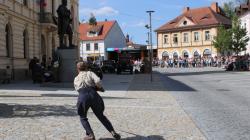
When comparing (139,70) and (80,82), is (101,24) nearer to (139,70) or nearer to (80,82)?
(139,70)

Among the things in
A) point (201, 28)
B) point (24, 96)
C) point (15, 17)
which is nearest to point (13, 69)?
point (15, 17)

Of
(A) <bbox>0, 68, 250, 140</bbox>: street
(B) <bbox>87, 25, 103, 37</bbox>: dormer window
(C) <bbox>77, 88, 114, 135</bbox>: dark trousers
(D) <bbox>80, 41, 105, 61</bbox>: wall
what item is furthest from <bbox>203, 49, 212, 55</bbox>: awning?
(C) <bbox>77, 88, 114, 135</bbox>: dark trousers

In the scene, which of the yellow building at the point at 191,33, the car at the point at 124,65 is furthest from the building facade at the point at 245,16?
the car at the point at 124,65

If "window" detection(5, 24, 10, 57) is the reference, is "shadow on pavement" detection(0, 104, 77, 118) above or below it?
below

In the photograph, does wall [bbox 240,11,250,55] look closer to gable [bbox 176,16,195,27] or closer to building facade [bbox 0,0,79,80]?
gable [bbox 176,16,195,27]

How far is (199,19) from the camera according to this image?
94125 millimetres

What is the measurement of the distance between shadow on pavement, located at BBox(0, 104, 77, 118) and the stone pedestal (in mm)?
11318

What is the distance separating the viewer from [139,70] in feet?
174

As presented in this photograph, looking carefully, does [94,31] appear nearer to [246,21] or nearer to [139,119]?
[246,21]

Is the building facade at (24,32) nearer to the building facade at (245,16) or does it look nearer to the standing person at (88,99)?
the standing person at (88,99)

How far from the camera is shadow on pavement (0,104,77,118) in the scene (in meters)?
13.3

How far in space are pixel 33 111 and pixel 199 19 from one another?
82217 millimetres

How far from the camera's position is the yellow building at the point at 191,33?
9112 cm

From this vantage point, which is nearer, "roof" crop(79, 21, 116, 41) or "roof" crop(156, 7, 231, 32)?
"roof" crop(156, 7, 231, 32)
